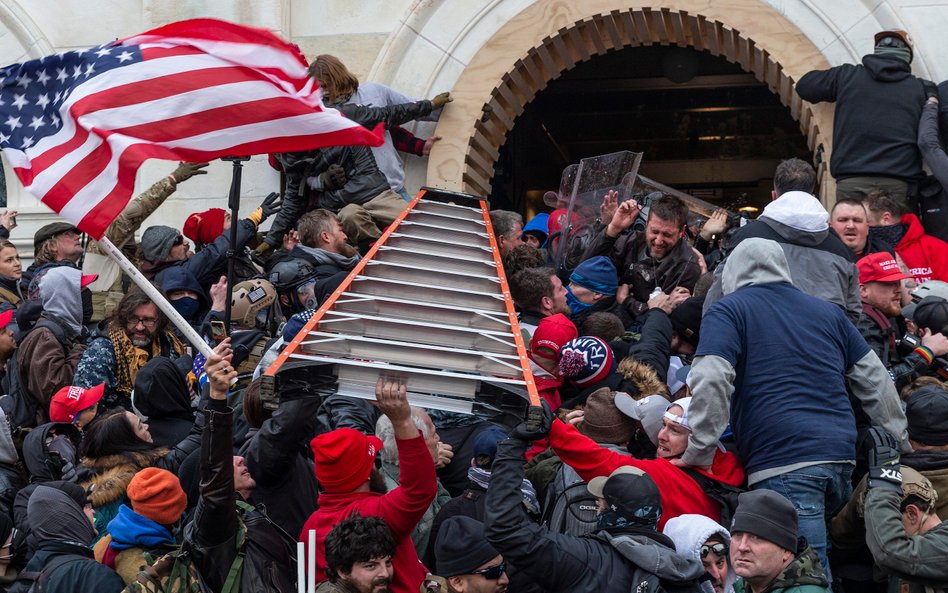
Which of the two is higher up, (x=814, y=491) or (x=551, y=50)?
(x=551, y=50)

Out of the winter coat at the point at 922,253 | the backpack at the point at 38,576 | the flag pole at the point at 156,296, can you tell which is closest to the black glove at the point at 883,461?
the flag pole at the point at 156,296

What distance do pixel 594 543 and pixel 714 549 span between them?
0.57 meters

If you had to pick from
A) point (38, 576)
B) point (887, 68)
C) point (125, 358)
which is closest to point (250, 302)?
point (125, 358)

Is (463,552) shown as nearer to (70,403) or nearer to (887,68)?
(70,403)

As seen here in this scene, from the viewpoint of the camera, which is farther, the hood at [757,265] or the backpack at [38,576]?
the hood at [757,265]

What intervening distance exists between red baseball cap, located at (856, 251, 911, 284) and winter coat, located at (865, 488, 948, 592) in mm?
2427

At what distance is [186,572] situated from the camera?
609 centimetres

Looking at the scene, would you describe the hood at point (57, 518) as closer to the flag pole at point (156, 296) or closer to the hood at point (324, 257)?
the flag pole at point (156, 296)

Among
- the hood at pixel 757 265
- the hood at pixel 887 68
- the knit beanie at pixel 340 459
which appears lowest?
the knit beanie at pixel 340 459

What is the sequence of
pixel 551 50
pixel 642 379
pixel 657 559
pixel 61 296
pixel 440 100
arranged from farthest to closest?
pixel 551 50
pixel 440 100
pixel 61 296
pixel 642 379
pixel 657 559

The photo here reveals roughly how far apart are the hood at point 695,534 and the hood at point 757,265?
1.27m

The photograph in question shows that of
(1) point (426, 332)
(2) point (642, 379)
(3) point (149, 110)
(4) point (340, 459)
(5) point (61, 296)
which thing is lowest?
(5) point (61, 296)

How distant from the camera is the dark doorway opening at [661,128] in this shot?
14.9m

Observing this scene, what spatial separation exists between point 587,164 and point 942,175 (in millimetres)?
2455
